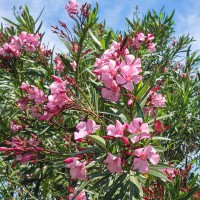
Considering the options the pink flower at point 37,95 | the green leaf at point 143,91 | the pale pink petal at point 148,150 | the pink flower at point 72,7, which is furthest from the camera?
the pink flower at point 72,7

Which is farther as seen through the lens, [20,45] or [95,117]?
[20,45]

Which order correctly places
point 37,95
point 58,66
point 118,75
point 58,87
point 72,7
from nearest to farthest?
point 118,75, point 58,87, point 37,95, point 72,7, point 58,66

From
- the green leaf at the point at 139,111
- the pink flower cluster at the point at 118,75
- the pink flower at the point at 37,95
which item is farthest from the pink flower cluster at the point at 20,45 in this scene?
the green leaf at the point at 139,111

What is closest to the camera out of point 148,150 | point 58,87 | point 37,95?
point 148,150

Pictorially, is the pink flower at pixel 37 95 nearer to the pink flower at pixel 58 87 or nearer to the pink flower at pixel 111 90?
the pink flower at pixel 58 87

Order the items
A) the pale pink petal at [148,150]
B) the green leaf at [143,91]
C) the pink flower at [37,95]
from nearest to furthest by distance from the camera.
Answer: the pale pink petal at [148,150] < the green leaf at [143,91] < the pink flower at [37,95]

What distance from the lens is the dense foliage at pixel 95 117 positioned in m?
1.31

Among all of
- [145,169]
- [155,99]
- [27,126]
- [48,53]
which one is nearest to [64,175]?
[27,126]

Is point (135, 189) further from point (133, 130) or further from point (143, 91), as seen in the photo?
point (143, 91)

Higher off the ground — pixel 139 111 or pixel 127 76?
pixel 127 76

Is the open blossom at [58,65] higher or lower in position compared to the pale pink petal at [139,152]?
higher

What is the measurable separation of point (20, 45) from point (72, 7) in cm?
54

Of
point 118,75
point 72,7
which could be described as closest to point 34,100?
point 118,75

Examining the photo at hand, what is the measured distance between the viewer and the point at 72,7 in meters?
2.52
